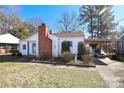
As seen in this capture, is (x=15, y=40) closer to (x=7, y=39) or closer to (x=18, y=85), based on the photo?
(x=7, y=39)

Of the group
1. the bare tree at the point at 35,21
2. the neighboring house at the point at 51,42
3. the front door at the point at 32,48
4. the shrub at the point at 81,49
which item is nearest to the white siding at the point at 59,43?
the neighboring house at the point at 51,42

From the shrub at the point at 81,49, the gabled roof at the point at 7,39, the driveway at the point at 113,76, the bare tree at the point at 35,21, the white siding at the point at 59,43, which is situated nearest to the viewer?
the driveway at the point at 113,76

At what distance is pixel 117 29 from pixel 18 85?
37648 millimetres

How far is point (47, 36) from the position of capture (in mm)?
20594

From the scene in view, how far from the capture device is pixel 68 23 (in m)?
40.5

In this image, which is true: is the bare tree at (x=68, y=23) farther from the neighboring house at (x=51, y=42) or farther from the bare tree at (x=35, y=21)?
the neighboring house at (x=51, y=42)

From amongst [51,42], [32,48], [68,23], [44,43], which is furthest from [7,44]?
[68,23]

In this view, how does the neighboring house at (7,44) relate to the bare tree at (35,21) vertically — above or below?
below

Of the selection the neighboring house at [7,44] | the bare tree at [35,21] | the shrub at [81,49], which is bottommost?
the shrub at [81,49]

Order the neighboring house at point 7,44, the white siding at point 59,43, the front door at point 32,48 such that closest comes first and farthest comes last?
the white siding at point 59,43 → the front door at point 32,48 → the neighboring house at point 7,44

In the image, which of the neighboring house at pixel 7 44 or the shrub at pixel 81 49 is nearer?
the shrub at pixel 81 49

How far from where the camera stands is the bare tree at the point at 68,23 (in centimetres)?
3932

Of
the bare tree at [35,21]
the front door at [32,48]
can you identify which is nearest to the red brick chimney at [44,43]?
the front door at [32,48]

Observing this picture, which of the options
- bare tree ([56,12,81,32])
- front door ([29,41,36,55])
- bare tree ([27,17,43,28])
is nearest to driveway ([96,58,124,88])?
front door ([29,41,36,55])
